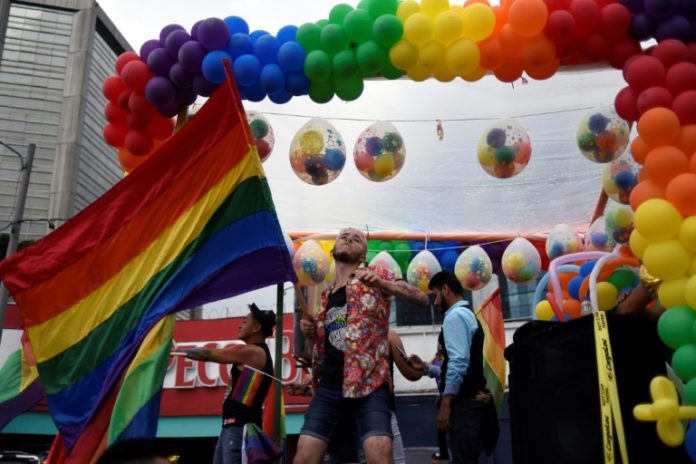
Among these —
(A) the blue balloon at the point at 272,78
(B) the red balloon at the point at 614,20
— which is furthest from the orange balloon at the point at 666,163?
(A) the blue balloon at the point at 272,78

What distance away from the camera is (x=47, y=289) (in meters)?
4.27

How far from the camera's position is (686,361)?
3496 mm

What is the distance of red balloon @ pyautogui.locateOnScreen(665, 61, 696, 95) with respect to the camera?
160 inches

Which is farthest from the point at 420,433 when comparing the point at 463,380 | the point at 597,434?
the point at 597,434

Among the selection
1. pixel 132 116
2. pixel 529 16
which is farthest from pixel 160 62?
pixel 529 16

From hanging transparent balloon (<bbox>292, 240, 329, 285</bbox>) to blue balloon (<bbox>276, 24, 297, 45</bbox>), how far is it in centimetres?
337

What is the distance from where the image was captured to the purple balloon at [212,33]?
4973 millimetres

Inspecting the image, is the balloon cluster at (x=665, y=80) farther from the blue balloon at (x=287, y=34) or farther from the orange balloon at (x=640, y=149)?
the blue balloon at (x=287, y=34)

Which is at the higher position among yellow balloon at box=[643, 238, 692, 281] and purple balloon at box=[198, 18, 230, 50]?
purple balloon at box=[198, 18, 230, 50]

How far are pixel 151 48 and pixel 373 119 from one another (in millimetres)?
3410

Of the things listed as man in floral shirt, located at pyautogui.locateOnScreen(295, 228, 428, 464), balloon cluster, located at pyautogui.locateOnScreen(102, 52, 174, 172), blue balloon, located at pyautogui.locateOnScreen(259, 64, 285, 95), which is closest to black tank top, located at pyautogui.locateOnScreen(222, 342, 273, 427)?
man in floral shirt, located at pyautogui.locateOnScreen(295, 228, 428, 464)

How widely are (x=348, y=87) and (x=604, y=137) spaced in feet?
7.95

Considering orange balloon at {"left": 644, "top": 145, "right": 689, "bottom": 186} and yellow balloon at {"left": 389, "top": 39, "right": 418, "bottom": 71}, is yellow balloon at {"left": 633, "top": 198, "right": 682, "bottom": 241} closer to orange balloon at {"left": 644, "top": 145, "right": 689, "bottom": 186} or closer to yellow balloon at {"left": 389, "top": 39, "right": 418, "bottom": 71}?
orange balloon at {"left": 644, "top": 145, "right": 689, "bottom": 186}

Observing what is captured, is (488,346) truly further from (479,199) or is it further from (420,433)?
(420,433)
